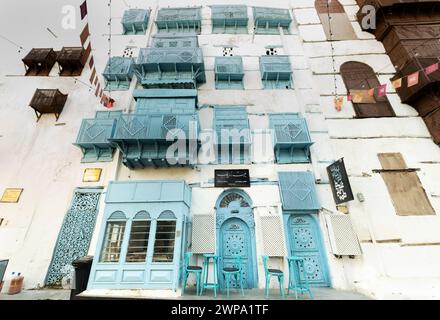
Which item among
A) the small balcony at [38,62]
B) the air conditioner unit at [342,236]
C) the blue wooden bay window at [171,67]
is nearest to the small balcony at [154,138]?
the blue wooden bay window at [171,67]

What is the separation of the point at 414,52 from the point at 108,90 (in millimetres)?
17304

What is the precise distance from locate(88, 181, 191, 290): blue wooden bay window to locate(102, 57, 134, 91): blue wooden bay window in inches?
276

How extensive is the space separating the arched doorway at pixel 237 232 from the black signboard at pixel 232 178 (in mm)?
351

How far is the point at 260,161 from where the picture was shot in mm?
11180

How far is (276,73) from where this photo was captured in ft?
43.7

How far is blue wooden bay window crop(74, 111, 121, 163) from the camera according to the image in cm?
1090

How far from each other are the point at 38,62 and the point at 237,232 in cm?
1552

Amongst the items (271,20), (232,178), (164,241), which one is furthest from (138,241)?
(271,20)

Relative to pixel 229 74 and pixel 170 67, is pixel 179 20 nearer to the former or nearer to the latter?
pixel 170 67

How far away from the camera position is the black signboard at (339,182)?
364 inches

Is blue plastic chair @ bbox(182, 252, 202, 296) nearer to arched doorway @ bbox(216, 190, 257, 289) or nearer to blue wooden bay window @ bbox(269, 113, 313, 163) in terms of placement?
arched doorway @ bbox(216, 190, 257, 289)

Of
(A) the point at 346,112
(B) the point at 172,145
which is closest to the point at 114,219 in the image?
(B) the point at 172,145

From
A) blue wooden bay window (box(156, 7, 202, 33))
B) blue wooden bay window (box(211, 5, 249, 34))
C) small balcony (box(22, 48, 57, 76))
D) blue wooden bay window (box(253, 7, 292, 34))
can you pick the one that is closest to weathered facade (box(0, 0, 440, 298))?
small balcony (box(22, 48, 57, 76))

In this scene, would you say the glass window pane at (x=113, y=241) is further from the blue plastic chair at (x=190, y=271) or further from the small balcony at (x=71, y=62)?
the small balcony at (x=71, y=62)
